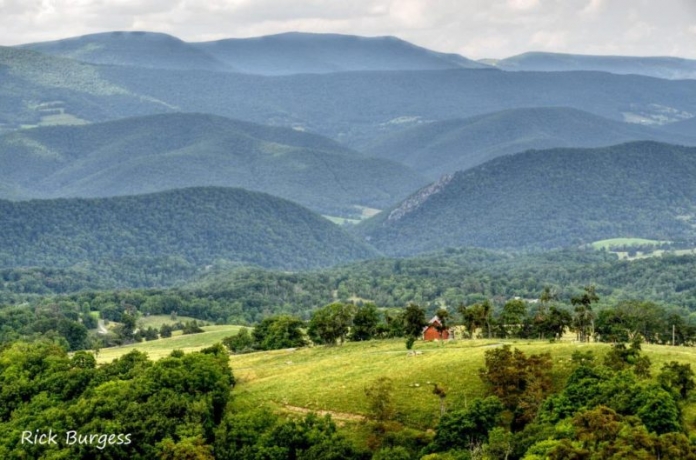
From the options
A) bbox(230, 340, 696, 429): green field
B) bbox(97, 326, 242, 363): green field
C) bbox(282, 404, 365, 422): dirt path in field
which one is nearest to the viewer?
bbox(282, 404, 365, 422): dirt path in field

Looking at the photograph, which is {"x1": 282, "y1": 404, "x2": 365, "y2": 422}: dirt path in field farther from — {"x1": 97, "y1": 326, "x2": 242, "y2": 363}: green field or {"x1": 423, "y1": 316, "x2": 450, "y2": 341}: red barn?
{"x1": 97, "y1": 326, "x2": 242, "y2": 363}: green field

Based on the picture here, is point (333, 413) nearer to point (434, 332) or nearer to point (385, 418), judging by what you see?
point (385, 418)

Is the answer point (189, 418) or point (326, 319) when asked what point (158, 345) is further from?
point (189, 418)

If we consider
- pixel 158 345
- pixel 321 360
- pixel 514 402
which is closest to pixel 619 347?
pixel 514 402

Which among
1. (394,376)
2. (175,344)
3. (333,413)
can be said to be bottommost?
(175,344)

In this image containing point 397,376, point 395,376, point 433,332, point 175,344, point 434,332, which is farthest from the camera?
point 175,344

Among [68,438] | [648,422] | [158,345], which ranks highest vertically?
[648,422]

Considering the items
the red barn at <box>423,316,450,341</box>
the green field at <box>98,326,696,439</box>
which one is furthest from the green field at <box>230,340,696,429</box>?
the red barn at <box>423,316,450,341</box>

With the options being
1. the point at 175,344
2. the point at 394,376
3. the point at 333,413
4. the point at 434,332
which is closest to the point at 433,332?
the point at 434,332

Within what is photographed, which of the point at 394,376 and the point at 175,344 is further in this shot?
the point at 175,344
